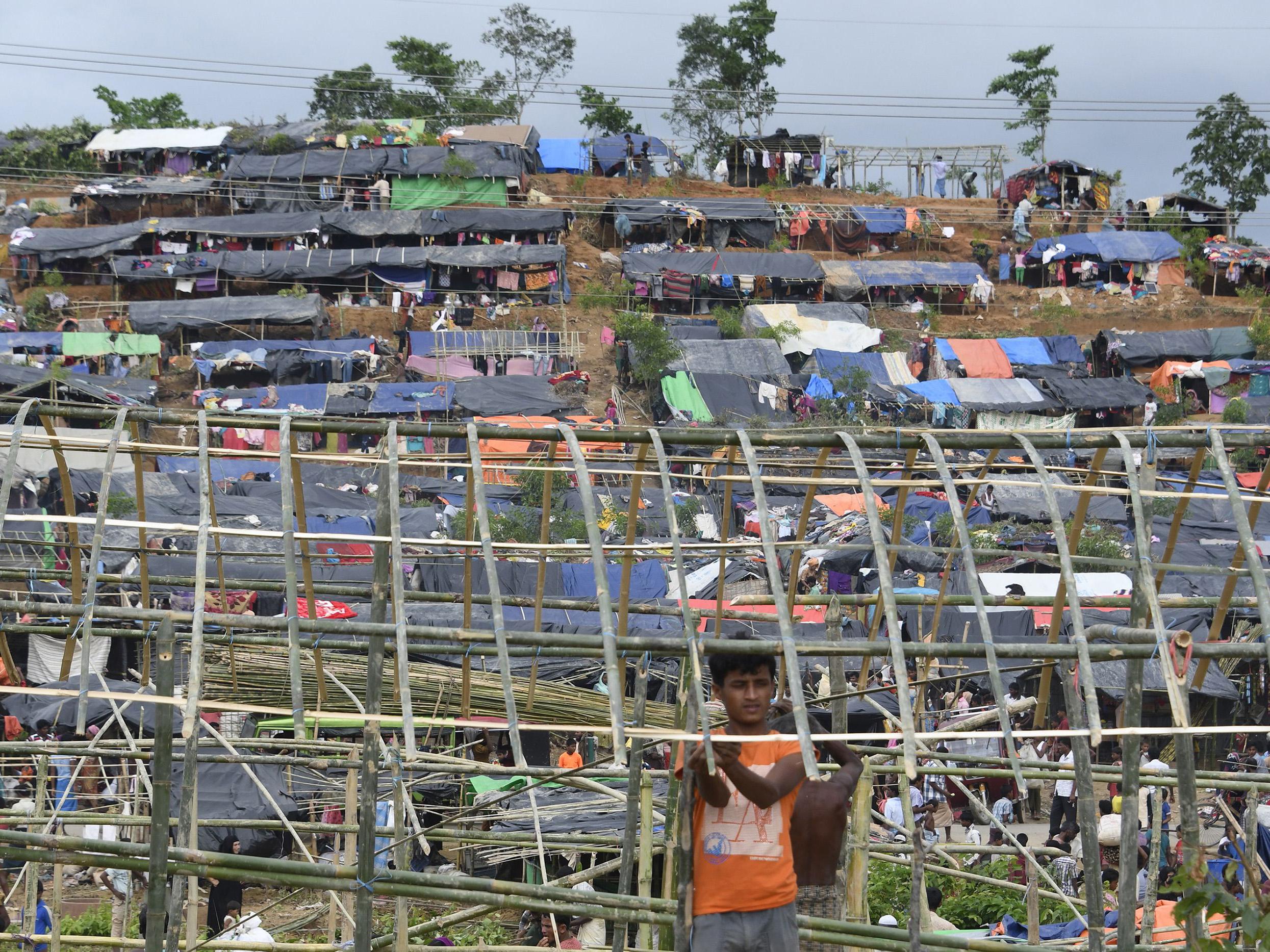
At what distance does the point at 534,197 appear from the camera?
40000 mm

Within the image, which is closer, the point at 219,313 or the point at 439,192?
the point at 219,313

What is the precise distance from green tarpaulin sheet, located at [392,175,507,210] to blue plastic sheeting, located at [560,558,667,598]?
2198 cm

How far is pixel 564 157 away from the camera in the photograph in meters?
43.2

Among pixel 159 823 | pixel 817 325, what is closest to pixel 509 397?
pixel 817 325

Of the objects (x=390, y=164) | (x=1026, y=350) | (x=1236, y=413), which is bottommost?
(x=1236, y=413)

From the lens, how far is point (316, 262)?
35438mm

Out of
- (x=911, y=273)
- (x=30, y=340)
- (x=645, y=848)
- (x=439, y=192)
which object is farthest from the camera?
(x=439, y=192)

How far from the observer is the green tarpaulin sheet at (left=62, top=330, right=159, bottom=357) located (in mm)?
30250

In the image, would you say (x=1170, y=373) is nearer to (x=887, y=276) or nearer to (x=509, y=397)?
(x=887, y=276)

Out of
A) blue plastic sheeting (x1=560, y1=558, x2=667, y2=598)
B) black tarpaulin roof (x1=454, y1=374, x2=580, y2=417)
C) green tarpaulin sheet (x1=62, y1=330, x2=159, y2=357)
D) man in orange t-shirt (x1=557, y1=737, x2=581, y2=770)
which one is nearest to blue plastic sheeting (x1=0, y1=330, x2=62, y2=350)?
green tarpaulin sheet (x1=62, y1=330, x2=159, y2=357)

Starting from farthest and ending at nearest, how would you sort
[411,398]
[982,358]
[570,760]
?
[982,358], [411,398], [570,760]

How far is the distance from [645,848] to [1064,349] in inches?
1185

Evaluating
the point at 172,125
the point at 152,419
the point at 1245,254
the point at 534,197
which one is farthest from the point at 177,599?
the point at 172,125

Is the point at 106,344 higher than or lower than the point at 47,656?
higher
